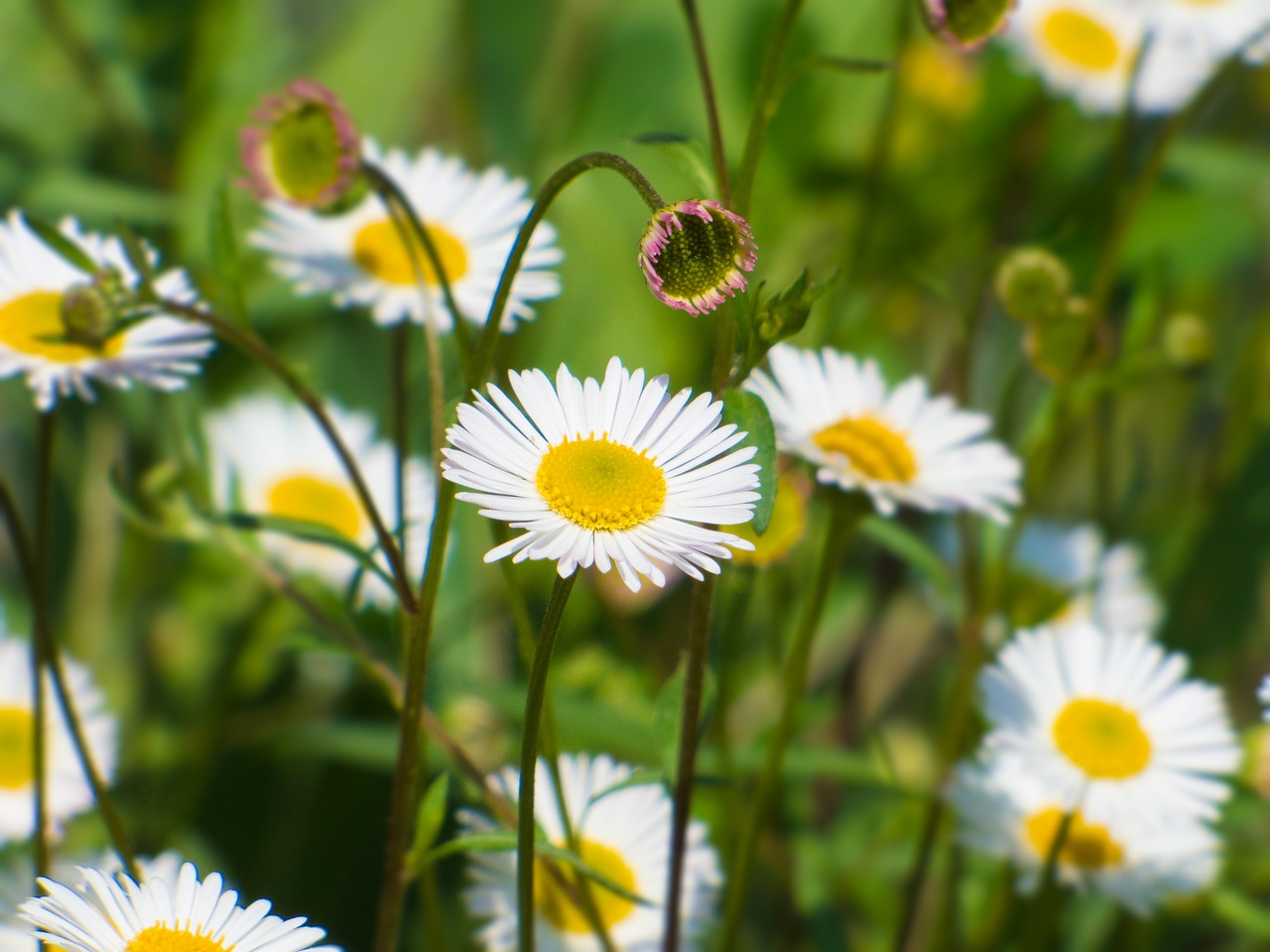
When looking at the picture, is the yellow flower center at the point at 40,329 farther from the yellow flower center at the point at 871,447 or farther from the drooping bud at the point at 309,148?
the yellow flower center at the point at 871,447

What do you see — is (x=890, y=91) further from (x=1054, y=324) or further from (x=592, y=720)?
(x=592, y=720)

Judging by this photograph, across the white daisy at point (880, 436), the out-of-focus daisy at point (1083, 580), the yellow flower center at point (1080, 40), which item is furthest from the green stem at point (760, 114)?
the yellow flower center at point (1080, 40)

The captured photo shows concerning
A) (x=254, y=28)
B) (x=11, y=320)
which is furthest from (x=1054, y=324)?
(x=254, y=28)

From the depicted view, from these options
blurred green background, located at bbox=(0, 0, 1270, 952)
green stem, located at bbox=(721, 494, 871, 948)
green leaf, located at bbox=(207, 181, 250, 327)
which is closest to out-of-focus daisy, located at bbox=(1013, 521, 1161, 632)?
blurred green background, located at bbox=(0, 0, 1270, 952)

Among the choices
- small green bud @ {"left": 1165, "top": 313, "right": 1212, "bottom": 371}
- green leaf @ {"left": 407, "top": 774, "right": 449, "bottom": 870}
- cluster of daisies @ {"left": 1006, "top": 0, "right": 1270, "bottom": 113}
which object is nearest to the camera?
green leaf @ {"left": 407, "top": 774, "right": 449, "bottom": 870}

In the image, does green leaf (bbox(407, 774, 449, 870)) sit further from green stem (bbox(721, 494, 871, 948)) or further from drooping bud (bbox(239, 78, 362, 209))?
drooping bud (bbox(239, 78, 362, 209))

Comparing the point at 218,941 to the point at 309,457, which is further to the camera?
the point at 309,457
